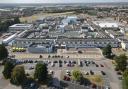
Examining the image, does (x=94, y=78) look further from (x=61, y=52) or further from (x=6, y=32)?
(x=6, y=32)

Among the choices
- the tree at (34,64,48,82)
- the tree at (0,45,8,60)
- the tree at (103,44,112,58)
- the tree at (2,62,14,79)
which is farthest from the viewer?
the tree at (103,44,112,58)

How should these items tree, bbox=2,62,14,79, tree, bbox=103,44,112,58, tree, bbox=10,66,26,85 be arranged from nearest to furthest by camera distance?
tree, bbox=10,66,26,85, tree, bbox=2,62,14,79, tree, bbox=103,44,112,58

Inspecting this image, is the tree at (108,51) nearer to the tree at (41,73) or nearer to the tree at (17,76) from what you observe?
the tree at (41,73)

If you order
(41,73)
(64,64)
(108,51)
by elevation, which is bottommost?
(64,64)

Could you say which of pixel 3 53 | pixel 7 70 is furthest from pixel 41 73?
pixel 3 53

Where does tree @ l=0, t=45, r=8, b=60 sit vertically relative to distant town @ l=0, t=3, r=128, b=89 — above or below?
above

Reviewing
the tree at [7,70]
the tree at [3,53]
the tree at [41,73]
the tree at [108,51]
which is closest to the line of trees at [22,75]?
the tree at [41,73]

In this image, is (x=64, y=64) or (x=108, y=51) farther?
(x=108, y=51)

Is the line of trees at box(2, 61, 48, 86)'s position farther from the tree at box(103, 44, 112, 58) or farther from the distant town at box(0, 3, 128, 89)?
the tree at box(103, 44, 112, 58)

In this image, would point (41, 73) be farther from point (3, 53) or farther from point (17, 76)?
point (3, 53)

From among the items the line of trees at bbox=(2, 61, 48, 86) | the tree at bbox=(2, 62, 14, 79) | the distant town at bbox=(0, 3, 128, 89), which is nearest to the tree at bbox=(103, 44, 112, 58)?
the distant town at bbox=(0, 3, 128, 89)

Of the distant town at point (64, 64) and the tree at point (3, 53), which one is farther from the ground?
the tree at point (3, 53)
